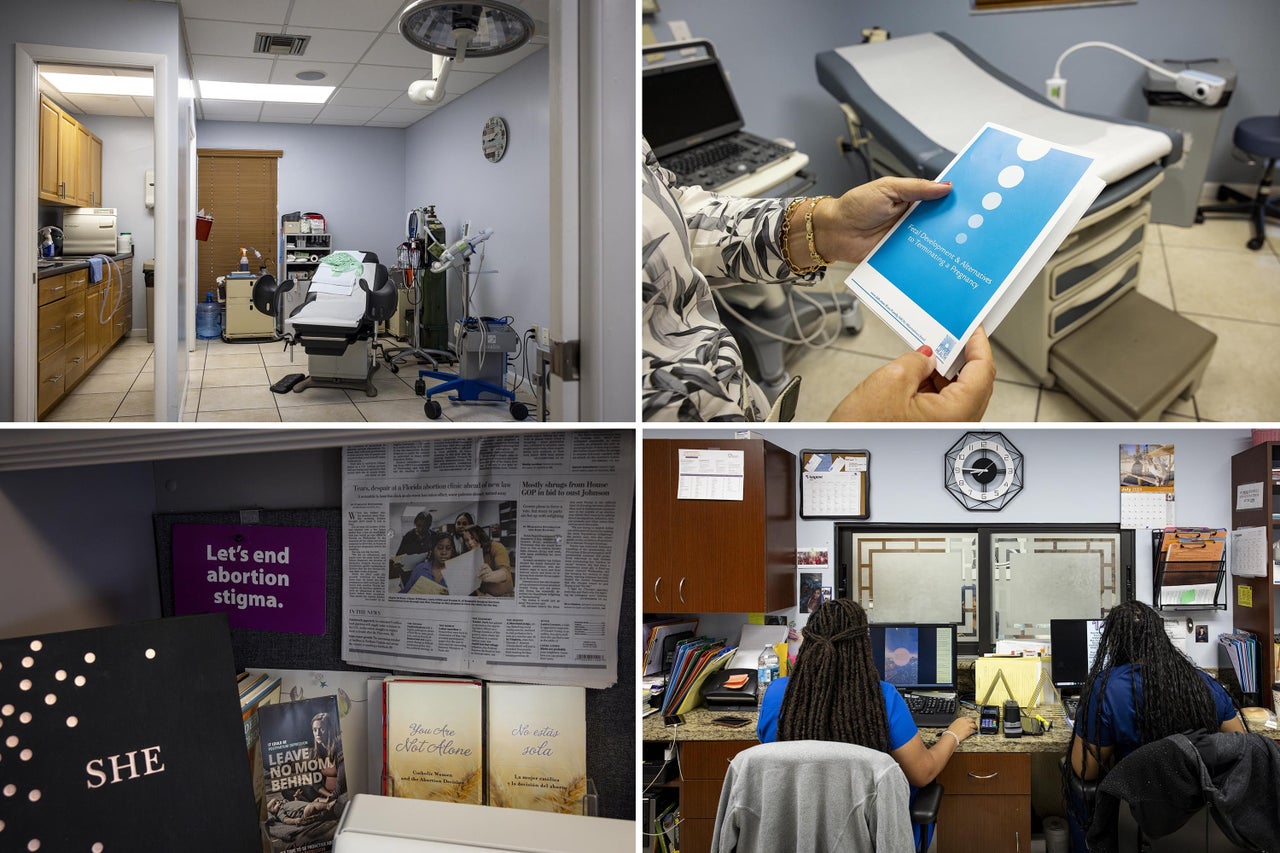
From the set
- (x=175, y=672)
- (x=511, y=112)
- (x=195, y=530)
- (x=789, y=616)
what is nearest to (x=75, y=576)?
(x=195, y=530)

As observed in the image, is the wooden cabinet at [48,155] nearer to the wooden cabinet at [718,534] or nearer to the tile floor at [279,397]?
the tile floor at [279,397]

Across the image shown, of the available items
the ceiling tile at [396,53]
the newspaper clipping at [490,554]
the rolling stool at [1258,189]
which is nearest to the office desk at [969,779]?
the newspaper clipping at [490,554]

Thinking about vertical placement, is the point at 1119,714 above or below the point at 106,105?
below

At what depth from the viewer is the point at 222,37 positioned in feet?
3.03

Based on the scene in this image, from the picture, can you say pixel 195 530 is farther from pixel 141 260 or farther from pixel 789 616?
pixel 789 616

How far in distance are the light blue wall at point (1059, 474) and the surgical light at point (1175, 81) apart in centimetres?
39

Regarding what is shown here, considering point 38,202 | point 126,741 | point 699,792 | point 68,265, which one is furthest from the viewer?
point 68,265

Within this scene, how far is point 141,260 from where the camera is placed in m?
1.07

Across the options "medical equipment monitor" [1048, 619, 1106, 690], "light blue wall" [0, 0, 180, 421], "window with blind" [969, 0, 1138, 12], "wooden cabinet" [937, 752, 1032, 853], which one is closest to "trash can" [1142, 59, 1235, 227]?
"window with blind" [969, 0, 1138, 12]

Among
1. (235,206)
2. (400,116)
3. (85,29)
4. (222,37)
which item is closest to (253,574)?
(235,206)

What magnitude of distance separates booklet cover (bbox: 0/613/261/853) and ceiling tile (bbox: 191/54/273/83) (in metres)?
0.67

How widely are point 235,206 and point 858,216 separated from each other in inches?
28.0

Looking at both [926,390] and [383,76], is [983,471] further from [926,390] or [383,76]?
[383,76]

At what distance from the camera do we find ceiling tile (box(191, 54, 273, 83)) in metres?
0.90
